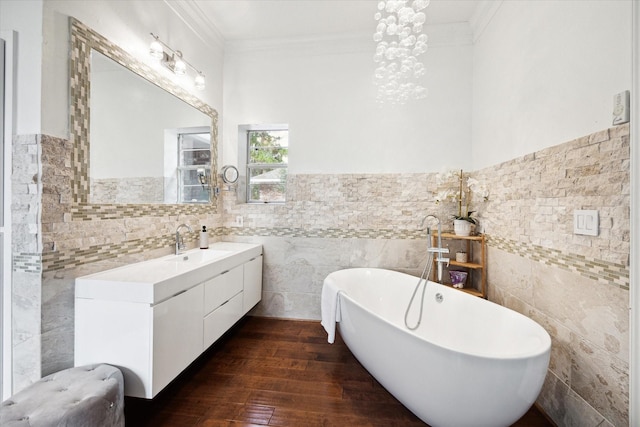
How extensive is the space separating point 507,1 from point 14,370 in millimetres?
3828

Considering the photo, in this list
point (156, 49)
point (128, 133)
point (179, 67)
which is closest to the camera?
point (128, 133)

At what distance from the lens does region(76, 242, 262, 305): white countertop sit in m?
1.38

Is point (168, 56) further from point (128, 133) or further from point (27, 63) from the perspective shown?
point (27, 63)

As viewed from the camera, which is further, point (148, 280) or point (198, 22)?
point (198, 22)

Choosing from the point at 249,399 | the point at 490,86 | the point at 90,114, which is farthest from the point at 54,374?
the point at 490,86

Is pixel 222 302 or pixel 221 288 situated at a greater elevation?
pixel 221 288

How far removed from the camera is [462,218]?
247 cm

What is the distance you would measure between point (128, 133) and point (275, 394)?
1972 millimetres

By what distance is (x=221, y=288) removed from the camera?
209cm

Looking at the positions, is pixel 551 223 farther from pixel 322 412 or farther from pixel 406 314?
pixel 322 412

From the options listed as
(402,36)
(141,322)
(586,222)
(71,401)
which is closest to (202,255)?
(141,322)

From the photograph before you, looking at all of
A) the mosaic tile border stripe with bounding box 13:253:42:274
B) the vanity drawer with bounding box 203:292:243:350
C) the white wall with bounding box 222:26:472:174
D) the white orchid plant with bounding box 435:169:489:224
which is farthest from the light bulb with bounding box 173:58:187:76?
the white orchid plant with bounding box 435:169:489:224

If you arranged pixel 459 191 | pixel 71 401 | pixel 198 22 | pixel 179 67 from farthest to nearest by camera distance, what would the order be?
pixel 459 191
pixel 198 22
pixel 179 67
pixel 71 401

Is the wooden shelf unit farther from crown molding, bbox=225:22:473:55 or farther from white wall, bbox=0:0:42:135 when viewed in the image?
white wall, bbox=0:0:42:135
